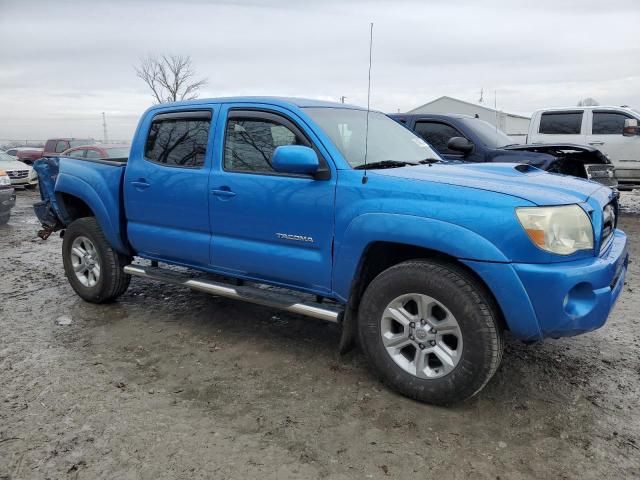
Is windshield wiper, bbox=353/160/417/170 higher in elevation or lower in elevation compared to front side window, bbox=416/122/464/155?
lower

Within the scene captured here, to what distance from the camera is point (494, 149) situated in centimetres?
725

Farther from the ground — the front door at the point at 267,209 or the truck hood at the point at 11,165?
the front door at the point at 267,209

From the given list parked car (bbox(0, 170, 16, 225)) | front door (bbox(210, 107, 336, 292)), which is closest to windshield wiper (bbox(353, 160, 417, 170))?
front door (bbox(210, 107, 336, 292))

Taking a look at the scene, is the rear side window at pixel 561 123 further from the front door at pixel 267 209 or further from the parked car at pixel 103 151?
the parked car at pixel 103 151

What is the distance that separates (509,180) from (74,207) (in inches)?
167

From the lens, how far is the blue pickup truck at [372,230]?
9.50 feet

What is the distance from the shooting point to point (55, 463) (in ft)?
8.75

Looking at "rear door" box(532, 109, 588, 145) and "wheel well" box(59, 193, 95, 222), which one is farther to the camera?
"rear door" box(532, 109, 588, 145)

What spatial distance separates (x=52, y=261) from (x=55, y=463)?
5.24 metres

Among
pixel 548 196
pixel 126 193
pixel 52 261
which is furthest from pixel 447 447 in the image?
pixel 52 261

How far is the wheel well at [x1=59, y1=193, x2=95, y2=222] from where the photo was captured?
5383mm

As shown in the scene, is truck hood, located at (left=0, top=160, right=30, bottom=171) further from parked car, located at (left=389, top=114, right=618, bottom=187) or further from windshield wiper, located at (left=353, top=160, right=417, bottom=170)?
windshield wiper, located at (left=353, top=160, right=417, bottom=170)

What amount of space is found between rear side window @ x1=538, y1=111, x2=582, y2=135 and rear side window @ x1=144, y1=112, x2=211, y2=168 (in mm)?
8994

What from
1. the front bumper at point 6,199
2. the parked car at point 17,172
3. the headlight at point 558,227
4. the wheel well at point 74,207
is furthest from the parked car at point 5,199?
the headlight at point 558,227
